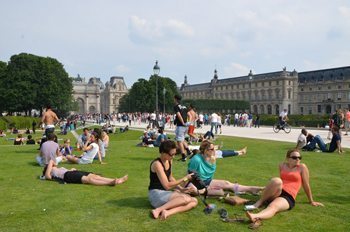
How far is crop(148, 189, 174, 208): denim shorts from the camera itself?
6.56m

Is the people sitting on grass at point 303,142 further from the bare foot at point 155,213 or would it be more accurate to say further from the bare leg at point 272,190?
the bare foot at point 155,213

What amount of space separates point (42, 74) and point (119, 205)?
62.2m

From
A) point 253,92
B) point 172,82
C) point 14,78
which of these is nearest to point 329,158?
point 14,78

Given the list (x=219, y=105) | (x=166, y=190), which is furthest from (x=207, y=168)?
(x=219, y=105)

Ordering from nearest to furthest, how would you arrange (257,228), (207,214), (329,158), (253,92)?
(257,228) < (207,214) < (329,158) < (253,92)

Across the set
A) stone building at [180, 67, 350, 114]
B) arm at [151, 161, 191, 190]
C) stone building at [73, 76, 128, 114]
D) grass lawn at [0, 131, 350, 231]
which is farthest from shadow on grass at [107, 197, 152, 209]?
stone building at [73, 76, 128, 114]

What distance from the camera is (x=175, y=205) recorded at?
638 centimetres

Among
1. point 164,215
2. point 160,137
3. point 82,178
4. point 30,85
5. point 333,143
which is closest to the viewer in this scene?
point 164,215

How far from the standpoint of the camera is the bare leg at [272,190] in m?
6.42

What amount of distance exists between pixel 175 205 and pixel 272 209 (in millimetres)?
1473

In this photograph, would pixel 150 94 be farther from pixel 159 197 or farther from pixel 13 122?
pixel 159 197

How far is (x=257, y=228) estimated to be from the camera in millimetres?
5617

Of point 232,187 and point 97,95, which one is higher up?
point 97,95

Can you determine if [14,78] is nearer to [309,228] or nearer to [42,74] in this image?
[42,74]
